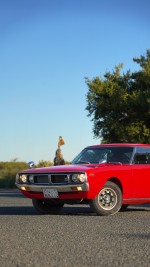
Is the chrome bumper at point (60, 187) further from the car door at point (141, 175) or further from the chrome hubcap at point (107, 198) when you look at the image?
the car door at point (141, 175)

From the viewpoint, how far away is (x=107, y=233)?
809 centimetres

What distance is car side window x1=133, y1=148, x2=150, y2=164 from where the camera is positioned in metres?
12.1

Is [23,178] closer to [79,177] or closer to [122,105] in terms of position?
[79,177]

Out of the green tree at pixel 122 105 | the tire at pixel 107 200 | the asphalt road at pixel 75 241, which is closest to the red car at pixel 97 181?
the tire at pixel 107 200

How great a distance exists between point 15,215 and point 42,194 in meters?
0.65

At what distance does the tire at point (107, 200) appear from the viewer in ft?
35.9

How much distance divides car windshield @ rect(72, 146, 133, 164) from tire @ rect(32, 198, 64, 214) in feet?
3.27

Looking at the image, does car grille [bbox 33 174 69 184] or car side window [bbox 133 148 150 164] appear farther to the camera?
car side window [bbox 133 148 150 164]

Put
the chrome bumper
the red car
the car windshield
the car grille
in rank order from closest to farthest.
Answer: the chrome bumper, the red car, the car grille, the car windshield

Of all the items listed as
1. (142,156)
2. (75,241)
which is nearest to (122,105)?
(142,156)

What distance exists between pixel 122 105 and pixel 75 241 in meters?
27.7

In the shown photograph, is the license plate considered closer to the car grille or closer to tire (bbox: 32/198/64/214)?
the car grille

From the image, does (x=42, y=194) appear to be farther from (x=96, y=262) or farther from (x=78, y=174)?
(x=96, y=262)

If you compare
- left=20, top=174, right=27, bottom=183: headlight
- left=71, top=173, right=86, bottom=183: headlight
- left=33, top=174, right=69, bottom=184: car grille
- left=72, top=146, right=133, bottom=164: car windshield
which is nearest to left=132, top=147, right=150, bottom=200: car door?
left=72, top=146, right=133, bottom=164: car windshield
